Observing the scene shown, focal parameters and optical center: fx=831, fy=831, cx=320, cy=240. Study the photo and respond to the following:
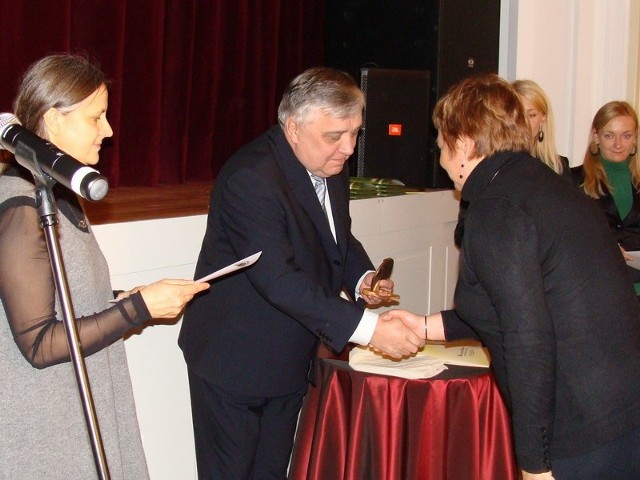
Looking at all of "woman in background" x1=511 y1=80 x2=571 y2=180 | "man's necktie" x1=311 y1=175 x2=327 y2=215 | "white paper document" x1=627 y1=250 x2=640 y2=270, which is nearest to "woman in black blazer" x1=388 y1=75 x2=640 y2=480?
"man's necktie" x1=311 y1=175 x2=327 y2=215

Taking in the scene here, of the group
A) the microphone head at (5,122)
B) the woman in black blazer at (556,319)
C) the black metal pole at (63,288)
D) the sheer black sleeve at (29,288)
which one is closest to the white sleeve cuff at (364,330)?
the woman in black blazer at (556,319)

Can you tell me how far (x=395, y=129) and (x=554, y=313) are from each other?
2.64m

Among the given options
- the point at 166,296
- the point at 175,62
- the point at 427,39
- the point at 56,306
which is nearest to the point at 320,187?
the point at 166,296

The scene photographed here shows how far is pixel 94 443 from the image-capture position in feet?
3.98

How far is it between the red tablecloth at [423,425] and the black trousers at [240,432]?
0.46 ft

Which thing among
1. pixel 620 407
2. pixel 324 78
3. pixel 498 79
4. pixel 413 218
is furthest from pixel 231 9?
pixel 620 407

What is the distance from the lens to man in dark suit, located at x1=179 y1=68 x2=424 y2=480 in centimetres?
206

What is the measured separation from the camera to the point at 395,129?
4137mm

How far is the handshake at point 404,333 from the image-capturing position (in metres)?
2.15

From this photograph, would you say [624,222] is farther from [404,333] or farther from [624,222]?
[404,333]

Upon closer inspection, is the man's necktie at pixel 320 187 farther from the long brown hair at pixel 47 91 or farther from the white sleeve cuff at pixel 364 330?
the long brown hair at pixel 47 91

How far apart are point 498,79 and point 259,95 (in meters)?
3.49

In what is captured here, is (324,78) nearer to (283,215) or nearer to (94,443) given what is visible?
(283,215)

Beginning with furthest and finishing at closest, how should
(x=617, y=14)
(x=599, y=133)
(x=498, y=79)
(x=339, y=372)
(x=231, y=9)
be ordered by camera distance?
1. (x=617, y=14)
2. (x=231, y=9)
3. (x=599, y=133)
4. (x=339, y=372)
5. (x=498, y=79)
